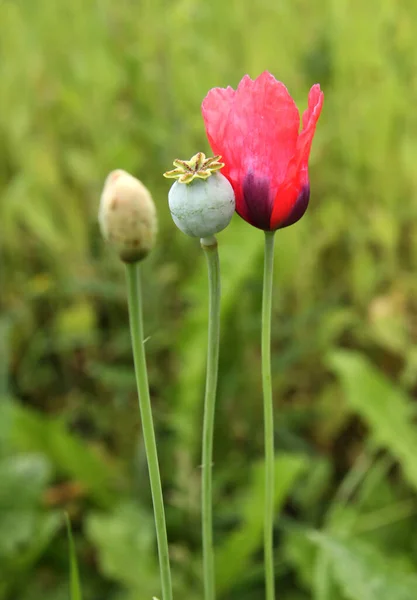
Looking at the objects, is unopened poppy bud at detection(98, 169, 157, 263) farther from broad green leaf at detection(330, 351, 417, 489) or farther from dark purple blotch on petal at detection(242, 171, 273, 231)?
broad green leaf at detection(330, 351, 417, 489)

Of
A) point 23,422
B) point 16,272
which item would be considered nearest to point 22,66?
point 16,272

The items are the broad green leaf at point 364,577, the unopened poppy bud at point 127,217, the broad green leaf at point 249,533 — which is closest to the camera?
the unopened poppy bud at point 127,217

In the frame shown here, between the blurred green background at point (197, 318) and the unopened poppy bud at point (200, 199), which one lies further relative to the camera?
the blurred green background at point (197, 318)

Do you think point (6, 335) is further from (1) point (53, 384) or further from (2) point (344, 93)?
(2) point (344, 93)

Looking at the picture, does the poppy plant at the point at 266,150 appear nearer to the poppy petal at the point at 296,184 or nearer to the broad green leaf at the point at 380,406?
the poppy petal at the point at 296,184

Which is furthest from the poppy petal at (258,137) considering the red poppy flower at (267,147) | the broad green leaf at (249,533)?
the broad green leaf at (249,533)

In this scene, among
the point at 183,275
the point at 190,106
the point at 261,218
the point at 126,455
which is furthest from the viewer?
the point at 190,106

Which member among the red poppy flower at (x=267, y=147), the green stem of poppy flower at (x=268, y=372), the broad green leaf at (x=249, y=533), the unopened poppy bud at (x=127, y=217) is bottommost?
the broad green leaf at (x=249, y=533)
